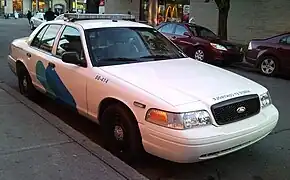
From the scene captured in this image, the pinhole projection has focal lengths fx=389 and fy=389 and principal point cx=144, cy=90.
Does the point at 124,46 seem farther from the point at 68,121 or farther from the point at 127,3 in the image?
the point at 127,3

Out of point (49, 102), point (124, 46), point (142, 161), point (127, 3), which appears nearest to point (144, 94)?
point (142, 161)

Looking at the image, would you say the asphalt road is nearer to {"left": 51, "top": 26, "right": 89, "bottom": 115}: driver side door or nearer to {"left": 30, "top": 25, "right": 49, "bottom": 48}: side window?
{"left": 51, "top": 26, "right": 89, "bottom": 115}: driver side door

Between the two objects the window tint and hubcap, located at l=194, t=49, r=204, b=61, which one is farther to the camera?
hubcap, located at l=194, t=49, r=204, b=61

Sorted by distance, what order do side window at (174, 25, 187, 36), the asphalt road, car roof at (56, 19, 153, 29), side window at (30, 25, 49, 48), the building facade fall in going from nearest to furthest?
the asphalt road, car roof at (56, 19, 153, 29), side window at (30, 25, 49, 48), side window at (174, 25, 187, 36), the building facade

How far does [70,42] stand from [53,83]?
0.68 m

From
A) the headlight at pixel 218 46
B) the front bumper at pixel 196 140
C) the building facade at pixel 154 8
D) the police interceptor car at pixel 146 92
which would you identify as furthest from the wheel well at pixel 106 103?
the building facade at pixel 154 8

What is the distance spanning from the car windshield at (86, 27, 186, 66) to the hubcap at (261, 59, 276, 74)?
687cm

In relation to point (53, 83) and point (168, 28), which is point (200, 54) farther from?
Answer: point (53, 83)

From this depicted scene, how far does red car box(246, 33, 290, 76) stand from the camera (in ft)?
37.6

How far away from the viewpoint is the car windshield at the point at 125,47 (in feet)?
16.5

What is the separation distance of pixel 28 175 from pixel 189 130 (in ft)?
5.20

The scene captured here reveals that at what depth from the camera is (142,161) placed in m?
4.50

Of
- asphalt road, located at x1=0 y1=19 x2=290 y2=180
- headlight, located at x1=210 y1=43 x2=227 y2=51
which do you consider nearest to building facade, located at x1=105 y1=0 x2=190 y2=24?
headlight, located at x1=210 y1=43 x2=227 y2=51

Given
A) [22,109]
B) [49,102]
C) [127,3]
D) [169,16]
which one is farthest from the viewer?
[127,3]
